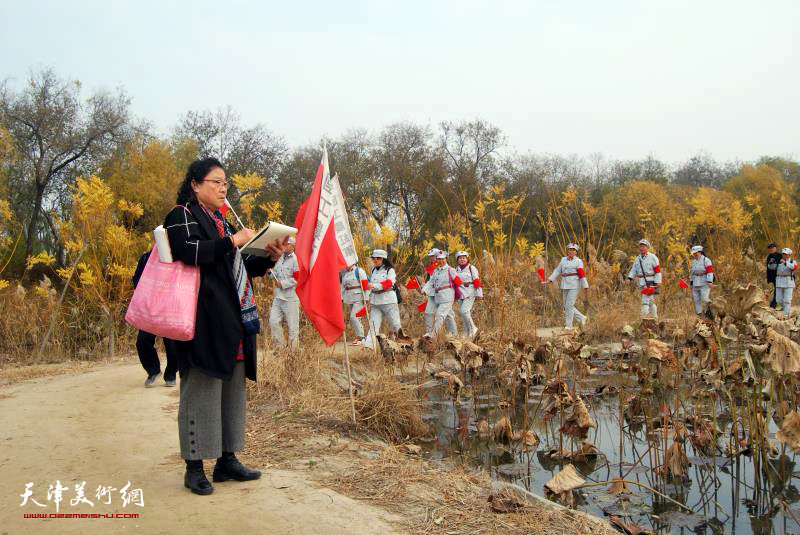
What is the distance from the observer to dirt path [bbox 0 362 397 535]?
369 centimetres

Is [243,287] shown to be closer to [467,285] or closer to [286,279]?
[286,279]

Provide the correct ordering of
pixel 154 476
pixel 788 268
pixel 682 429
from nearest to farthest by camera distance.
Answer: pixel 154 476, pixel 682 429, pixel 788 268

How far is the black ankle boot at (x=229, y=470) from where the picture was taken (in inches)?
170

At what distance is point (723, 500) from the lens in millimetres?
5336

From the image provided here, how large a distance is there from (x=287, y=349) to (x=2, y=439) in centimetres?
297

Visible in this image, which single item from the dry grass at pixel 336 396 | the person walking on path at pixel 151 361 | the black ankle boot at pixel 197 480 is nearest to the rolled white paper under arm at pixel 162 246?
the black ankle boot at pixel 197 480

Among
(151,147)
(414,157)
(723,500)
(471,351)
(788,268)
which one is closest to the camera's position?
(723,500)

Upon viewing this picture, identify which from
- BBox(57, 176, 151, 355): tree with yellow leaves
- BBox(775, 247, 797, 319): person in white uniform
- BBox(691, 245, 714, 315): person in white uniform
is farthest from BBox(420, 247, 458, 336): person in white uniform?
BBox(775, 247, 797, 319): person in white uniform

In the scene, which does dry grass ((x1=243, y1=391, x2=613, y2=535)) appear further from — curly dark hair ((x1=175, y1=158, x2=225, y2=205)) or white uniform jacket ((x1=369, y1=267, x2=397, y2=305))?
white uniform jacket ((x1=369, y1=267, x2=397, y2=305))

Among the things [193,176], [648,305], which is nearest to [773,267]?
[648,305]

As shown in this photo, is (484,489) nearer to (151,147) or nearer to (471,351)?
(471,351)

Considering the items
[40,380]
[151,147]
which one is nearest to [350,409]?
[40,380]

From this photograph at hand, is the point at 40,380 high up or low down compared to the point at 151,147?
down

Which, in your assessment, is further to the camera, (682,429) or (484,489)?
(682,429)
